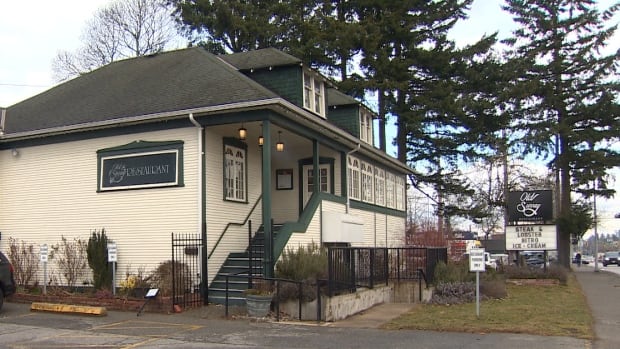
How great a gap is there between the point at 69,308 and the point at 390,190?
16.9 metres

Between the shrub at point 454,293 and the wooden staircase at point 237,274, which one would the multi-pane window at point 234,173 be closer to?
the wooden staircase at point 237,274

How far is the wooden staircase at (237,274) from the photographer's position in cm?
1453

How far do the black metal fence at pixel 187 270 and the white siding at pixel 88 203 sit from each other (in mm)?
344

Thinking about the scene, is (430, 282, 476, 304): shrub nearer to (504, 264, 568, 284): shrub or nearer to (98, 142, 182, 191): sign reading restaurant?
(98, 142, 182, 191): sign reading restaurant

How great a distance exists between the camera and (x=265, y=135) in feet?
49.8

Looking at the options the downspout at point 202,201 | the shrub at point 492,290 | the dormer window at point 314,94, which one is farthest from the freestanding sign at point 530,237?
the downspout at point 202,201

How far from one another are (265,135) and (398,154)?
21.5m

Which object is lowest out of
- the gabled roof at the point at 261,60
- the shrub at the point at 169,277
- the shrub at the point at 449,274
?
the shrub at the point at 449,274

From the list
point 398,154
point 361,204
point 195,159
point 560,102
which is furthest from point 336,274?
point 560,102

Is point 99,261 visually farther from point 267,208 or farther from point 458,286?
point 458,286

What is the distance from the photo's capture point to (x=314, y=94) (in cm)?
2011

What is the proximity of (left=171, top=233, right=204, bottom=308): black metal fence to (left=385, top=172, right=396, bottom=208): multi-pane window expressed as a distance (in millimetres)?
12947

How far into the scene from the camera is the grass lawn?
11.5 metres

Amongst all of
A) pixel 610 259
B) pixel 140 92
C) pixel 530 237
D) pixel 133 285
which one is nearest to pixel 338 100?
pixel 140 92
